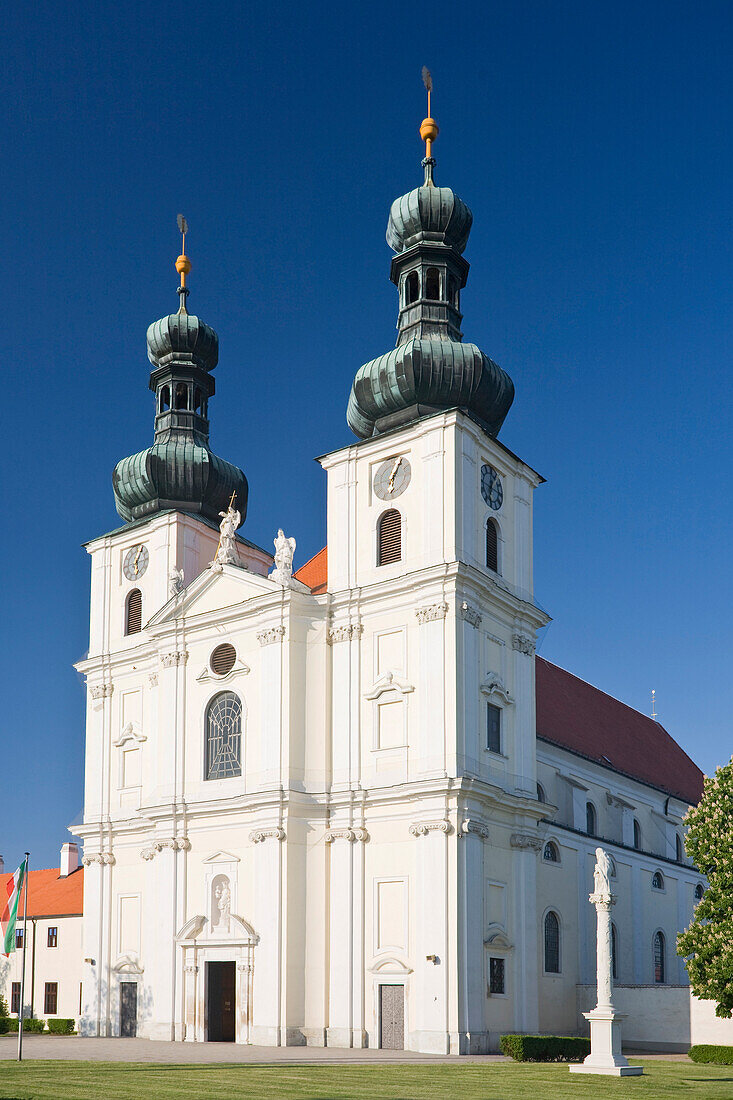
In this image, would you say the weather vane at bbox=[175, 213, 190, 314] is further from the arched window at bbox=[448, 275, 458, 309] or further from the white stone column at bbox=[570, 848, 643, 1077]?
the white stone column at bbox=[570, 848, 643, 1077]

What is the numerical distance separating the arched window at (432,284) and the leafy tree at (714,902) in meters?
17.5

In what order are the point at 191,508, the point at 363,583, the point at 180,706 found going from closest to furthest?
the point at 363,583
the point at 180,706
the point at 191,508

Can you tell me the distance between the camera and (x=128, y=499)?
43.8 metres

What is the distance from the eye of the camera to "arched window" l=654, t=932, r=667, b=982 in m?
44.3

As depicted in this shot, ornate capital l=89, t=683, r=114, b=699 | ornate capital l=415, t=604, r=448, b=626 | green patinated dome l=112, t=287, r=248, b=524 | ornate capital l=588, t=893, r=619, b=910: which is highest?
green patinated dome l=112, t=287, r=248, b=524

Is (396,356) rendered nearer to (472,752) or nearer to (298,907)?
(472,752)

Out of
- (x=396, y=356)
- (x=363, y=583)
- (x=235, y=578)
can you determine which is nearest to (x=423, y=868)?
(x=363, y=583)

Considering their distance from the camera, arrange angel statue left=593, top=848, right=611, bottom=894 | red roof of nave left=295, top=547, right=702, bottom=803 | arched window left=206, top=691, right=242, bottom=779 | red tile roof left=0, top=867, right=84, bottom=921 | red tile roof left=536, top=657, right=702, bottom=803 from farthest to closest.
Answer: red tile roof left=0, top=867, right=84, bottom=921
red tile roof left=536, top=657, right=702, bottom=803
red roof of nave left=295, top=547, right=702, bottom=803
arched window left=206, top=691, right=242, bottom=779
angel statue left=593, top=848, right=611, bottom=894

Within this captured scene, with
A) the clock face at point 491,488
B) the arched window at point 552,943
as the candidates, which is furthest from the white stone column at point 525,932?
the clock face at point 491,488

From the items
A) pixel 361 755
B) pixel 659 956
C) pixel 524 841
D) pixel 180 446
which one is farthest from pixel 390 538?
pixel 659 956

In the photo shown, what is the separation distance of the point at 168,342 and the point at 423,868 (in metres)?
21.8

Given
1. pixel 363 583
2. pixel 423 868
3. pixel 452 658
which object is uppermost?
pixel 363 583

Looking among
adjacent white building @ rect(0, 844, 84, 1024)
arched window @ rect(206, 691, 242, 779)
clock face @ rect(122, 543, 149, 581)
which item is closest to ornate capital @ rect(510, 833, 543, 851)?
arched window @ rect(206, 691, 242, 779)

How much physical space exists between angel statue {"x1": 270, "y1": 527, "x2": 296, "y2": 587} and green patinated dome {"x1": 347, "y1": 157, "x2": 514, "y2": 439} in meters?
4.29
